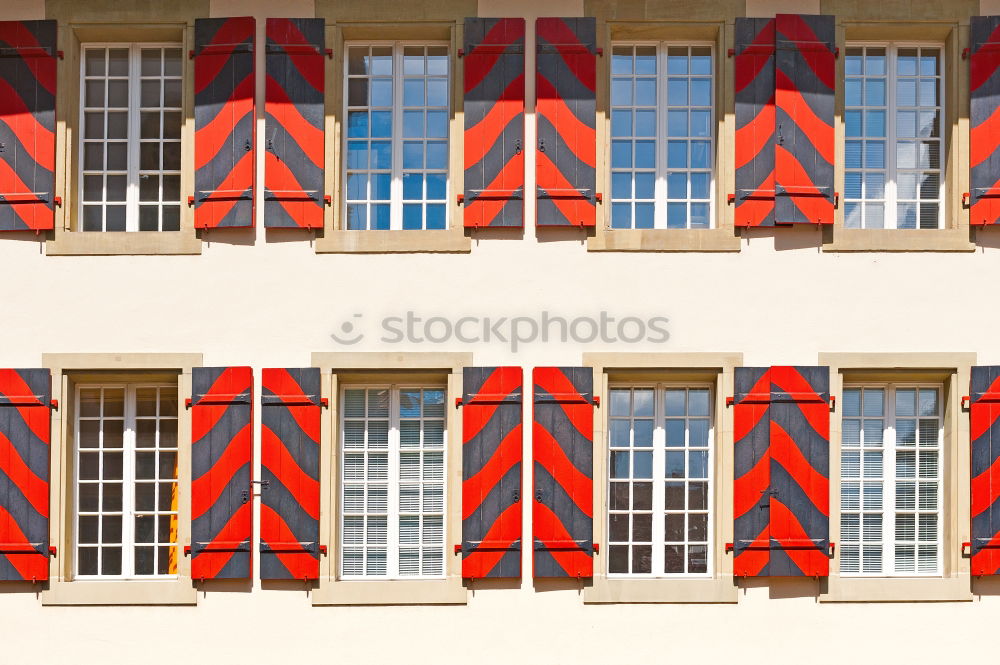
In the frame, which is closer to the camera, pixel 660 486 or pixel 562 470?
pixel 562 470

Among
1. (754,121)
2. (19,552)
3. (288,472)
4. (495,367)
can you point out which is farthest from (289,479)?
(754,121)

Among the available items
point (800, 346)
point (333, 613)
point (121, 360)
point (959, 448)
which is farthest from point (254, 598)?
point (959, 448)

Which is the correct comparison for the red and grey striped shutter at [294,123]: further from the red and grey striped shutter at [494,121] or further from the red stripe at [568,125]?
the red stripe at [568,125]

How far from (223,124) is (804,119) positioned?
14.2 ft

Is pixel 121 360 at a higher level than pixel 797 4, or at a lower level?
lower

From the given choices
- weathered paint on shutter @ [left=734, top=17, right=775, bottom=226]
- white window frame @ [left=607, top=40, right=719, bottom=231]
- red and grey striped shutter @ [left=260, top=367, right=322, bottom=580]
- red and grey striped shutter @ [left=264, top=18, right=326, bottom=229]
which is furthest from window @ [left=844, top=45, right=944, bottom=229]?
red and grey striped shutter @ [left=260, top=367, right=322, bottom=580]

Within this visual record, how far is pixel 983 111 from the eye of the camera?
8.22 metres

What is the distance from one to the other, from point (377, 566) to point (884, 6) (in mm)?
5737

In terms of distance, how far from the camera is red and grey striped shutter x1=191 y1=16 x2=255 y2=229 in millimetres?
8148

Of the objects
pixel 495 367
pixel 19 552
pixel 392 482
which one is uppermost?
pixel 495 367

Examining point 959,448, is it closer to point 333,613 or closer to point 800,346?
point 800,346

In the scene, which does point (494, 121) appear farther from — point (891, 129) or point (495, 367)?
point (891, 129)

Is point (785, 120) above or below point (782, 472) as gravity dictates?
above

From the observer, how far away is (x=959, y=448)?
819 centimetres
